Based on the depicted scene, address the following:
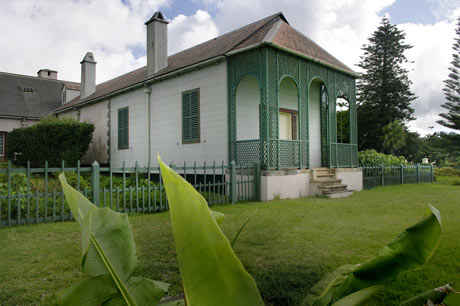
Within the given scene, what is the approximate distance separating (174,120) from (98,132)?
23.1 feet

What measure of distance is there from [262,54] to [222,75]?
165cm

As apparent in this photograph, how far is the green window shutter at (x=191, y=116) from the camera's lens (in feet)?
39.2

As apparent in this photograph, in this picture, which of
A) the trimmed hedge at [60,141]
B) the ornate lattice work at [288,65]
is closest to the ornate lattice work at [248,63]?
the ornate lattice work at [288,65]

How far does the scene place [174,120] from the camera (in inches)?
507

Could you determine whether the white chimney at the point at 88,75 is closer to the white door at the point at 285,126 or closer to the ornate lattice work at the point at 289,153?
the white door at the point at 285,126

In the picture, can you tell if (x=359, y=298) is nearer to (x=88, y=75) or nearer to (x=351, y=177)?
(x=351, y=177)

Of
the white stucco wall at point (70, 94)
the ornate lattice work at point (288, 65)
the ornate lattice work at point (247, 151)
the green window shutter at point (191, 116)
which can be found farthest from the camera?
the white stucco wall at point (70, 94)

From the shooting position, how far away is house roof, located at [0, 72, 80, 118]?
2297cm

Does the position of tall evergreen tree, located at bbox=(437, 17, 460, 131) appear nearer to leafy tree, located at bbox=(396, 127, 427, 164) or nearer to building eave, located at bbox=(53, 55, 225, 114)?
leafy tree, located at bbox=(396, 127, 427, 164)

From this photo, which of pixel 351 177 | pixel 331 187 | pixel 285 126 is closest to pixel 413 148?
pixel 351 177

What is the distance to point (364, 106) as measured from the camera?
32594 millimetres

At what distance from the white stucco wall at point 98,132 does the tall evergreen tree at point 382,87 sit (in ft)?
81.2

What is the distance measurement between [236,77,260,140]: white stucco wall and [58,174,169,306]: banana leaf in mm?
10613

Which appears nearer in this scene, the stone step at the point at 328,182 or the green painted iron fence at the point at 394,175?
the stone step at the point at 328,182
